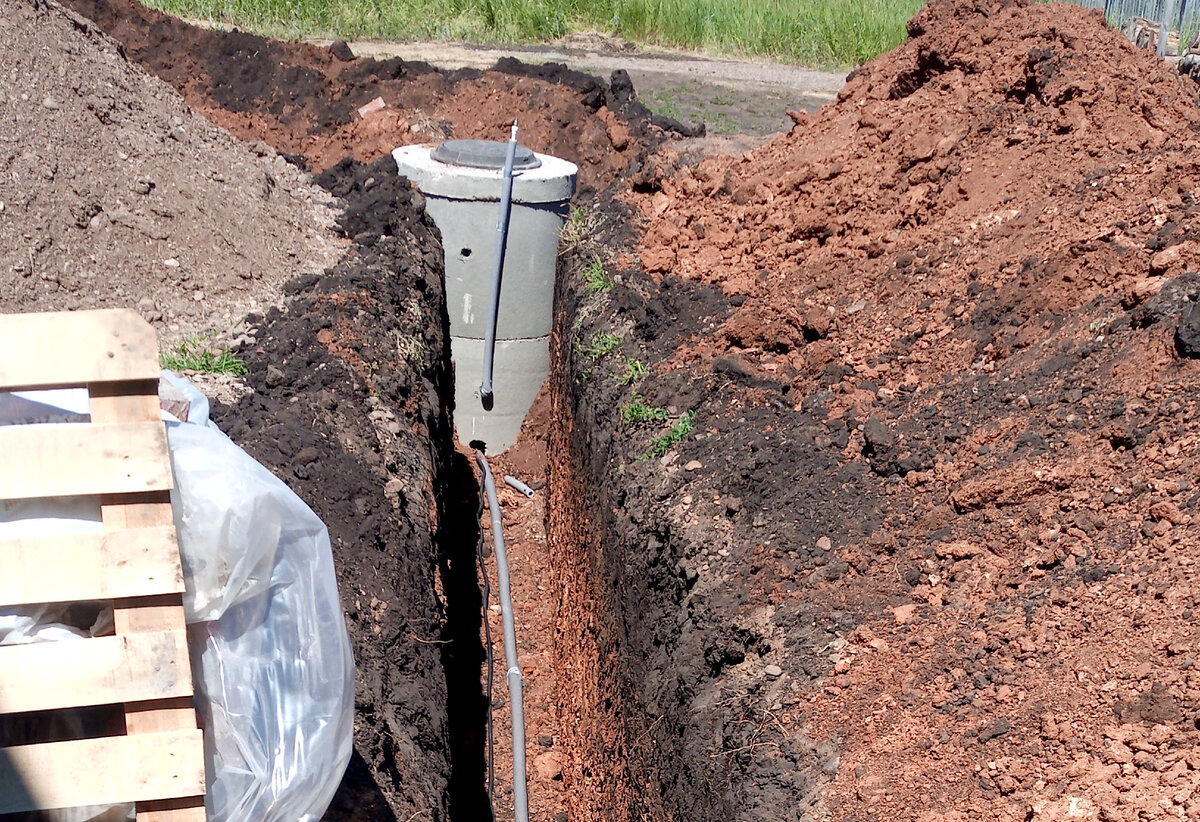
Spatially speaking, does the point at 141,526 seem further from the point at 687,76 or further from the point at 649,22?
the point at 649,22

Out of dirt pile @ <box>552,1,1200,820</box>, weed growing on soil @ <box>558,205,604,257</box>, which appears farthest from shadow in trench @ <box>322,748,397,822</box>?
weed growing on soil @ <box>558,205,604,257</box>

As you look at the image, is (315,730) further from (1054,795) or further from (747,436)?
(747,436)

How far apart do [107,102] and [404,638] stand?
4.10 metres

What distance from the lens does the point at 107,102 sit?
6.28 meters

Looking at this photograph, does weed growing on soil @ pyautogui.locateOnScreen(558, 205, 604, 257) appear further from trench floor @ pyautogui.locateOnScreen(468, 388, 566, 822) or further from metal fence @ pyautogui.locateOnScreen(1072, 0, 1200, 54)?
metal fence @ pyautogui.locateOnScreen(1072, 0, 1200, 54)

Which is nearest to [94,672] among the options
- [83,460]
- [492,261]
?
[83,460]

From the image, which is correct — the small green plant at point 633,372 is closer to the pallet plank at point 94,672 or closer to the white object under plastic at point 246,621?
the white object under plastic at point 246,621

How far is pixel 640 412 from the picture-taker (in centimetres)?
567

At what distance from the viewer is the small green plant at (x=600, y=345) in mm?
6523

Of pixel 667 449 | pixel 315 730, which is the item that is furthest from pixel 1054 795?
pixel 667 449

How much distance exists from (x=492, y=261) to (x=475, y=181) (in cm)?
68

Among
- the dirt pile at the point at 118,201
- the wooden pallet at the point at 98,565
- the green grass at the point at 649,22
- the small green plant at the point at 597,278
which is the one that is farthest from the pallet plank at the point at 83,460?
the green grass at the point at 649,22

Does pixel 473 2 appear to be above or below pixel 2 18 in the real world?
above

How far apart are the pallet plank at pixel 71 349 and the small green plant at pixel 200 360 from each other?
2755mm
